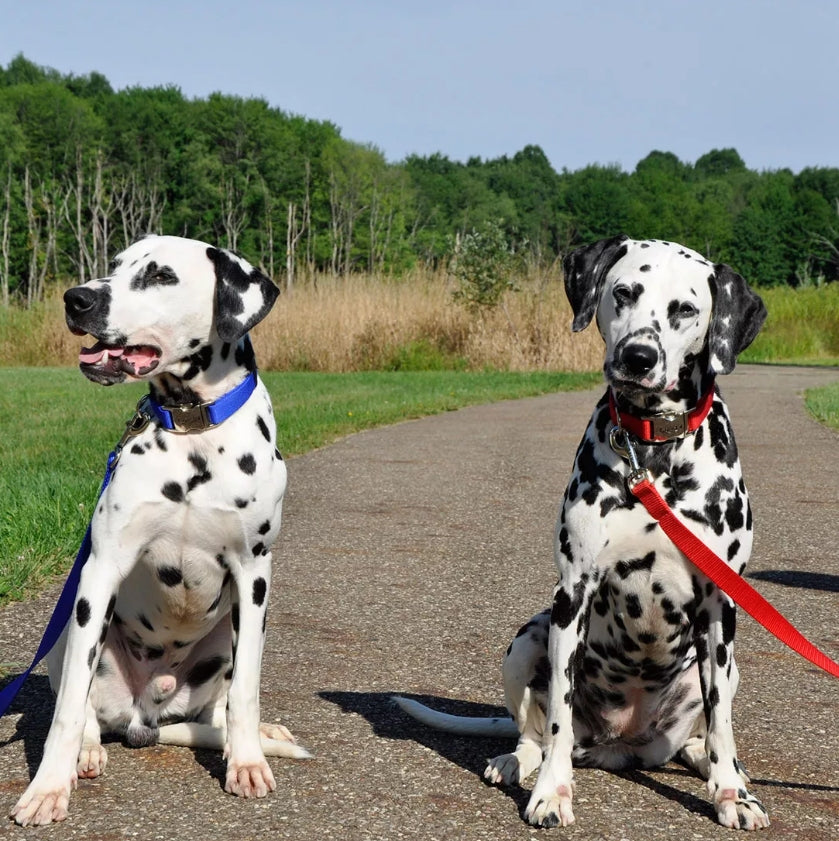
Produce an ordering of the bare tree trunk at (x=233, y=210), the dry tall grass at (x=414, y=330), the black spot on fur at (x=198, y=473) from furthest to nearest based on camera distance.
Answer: the bare tree trunk at (x=233, y=210) < the dry tall grass at (x=414, y=330) < the black spot on fur at (x=198, y=473)

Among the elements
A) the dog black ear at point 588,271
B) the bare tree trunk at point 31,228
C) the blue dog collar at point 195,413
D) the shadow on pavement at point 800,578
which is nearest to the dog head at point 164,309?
the blue dog collar at point 195,413

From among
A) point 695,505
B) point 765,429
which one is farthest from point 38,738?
point 765,429

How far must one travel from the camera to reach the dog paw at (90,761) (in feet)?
12.3

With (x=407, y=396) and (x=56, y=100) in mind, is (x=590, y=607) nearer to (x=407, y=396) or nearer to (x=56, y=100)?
(x=407, y=396)

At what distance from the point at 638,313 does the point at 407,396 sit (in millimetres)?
13886

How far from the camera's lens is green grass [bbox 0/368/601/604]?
6.85 meters

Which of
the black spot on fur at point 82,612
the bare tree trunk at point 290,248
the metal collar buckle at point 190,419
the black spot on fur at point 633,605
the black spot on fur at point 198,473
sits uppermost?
the bare tree trunk at point 290,248

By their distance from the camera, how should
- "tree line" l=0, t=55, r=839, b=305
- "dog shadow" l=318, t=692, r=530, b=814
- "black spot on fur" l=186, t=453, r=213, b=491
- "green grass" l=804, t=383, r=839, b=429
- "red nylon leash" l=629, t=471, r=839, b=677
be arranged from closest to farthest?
"red nylon leash" l=629, t=471, r=839, b=677 < "black spot on fur" l=186, t=453, r=213, b=491 < "dog shadow" l=318, t=692, r=530, b=814 < "green grass" l=804, t=383, r=839, b=429 < "tree line" l=0, t=55, r=839, b=305

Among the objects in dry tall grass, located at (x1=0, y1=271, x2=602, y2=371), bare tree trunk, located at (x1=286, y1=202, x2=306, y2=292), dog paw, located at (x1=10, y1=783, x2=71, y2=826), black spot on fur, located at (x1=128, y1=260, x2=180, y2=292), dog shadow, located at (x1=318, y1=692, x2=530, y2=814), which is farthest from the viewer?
bare tree trunk, located at (x1=286, y1=202, x2=306, y2=292)

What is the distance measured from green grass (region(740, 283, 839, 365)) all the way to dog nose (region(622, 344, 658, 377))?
32.2m

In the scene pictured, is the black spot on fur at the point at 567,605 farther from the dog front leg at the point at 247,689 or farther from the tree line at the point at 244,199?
the tree line at the point at 244,199

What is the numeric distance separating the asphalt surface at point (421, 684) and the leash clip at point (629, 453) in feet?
3.29

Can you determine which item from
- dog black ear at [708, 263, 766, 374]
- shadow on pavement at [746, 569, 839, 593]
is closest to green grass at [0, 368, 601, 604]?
dog black ear at [708, 263, 766, 374]

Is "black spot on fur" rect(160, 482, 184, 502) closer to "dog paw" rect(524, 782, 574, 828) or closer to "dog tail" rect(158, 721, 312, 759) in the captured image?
"dog tail" rect(158, 721, 312, 759)
